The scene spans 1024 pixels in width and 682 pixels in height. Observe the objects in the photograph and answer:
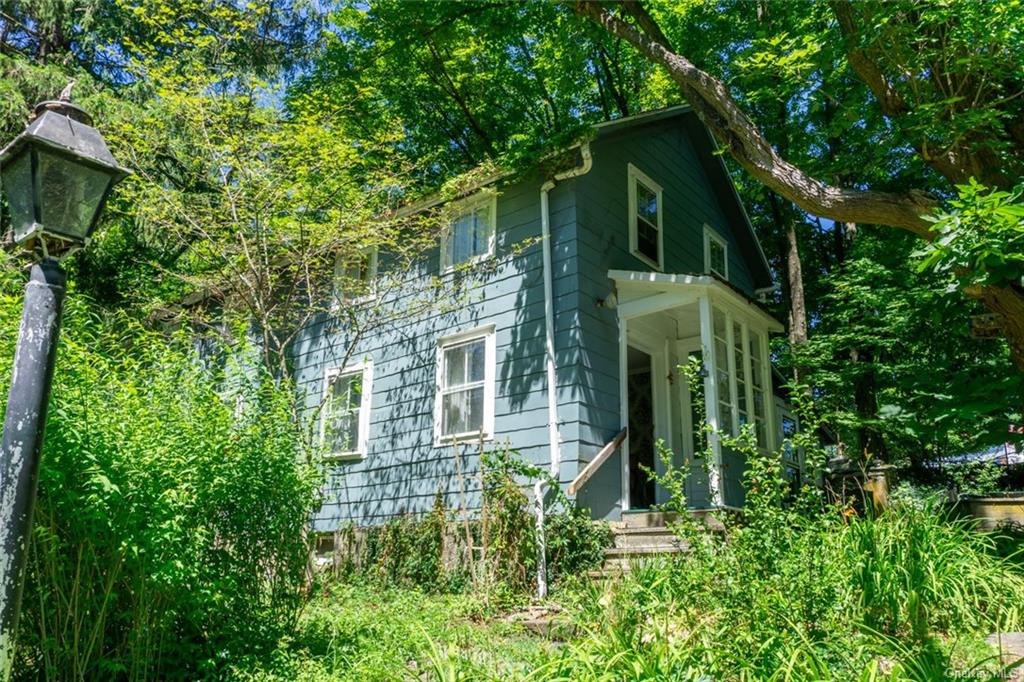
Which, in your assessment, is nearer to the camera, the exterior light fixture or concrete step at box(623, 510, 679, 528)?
the exterior light fixture

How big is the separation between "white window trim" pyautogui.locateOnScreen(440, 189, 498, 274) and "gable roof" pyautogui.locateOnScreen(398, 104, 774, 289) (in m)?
0.18

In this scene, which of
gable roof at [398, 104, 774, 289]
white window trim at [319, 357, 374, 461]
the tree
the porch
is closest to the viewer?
the tree

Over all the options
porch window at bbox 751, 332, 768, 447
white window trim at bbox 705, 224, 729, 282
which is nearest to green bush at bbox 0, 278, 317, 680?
porch window at bbox 751, 332, 768, 447

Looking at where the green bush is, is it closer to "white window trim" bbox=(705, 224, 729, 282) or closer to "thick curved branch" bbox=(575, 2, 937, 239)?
"thick curved branch" bbox=(575, 2, 937, 239)

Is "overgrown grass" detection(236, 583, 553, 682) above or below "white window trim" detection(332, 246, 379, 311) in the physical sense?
below

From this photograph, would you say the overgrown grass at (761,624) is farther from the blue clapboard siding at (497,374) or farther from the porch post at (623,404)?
the porch post at (623,404)

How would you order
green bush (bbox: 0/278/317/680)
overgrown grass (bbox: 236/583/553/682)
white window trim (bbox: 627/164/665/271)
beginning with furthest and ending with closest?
white window trim (bbox: 627/164/665/271) → overgrown grass (bbox: 236/583/553/682) → green bush (bbox: 0/278/317/680)

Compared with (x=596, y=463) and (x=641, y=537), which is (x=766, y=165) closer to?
(x=596, y=463)

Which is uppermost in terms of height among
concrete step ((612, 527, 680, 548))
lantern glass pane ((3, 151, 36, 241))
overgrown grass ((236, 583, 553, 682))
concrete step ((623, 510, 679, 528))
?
lantern glass pane ((3, 151, 36, 241))

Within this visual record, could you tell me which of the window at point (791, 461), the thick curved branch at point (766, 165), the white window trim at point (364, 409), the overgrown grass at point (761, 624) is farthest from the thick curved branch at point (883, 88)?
the white window trim at point (364, 409)

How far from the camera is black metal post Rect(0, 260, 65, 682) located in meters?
2.47

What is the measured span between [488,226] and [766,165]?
14.4 ft

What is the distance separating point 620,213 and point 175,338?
682 centimetres

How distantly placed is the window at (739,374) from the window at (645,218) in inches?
71.4
